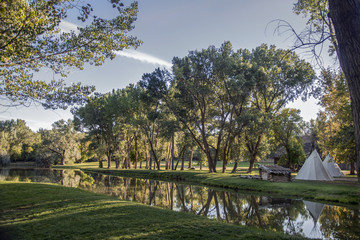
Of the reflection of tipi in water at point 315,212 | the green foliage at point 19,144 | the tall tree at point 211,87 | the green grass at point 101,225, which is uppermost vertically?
the tall tree at point 211,87

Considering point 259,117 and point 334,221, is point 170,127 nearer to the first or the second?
point 259,117

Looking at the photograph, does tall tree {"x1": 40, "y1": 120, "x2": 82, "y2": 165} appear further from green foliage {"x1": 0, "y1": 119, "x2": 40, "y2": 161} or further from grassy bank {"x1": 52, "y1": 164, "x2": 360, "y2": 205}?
grassy bank {"x1": 52, "y1": 164, "x2": 360, "y2": 205}

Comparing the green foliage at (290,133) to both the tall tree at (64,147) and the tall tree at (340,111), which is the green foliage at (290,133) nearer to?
the tall tree at (340,111)

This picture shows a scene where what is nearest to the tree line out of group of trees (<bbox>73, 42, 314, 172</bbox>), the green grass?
group of trees (<bbox>73, 42, 314, 172</bbox>)

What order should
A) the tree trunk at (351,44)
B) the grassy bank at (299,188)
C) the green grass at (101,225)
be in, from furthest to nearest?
1. the grassy bank at (299,188)
2. the green grass at (101,225)
3. the tree trunk at (351,44)

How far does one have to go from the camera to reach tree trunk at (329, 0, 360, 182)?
4219 millimetres

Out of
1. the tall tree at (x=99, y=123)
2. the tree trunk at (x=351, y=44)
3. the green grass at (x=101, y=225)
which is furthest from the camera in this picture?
the tall tree at (x=99, y=123)

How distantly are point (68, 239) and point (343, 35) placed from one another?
7.96m

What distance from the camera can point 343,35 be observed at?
442 centimetres

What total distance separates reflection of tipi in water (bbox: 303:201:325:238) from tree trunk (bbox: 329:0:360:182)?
6.69 meters

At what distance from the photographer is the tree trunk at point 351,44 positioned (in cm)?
422

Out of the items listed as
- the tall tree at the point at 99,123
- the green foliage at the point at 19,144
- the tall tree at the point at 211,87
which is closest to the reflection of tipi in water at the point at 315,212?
the tall tree at the point at 211,87

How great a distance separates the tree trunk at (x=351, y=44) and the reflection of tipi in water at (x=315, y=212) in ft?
22.0

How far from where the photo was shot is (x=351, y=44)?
4.30m
